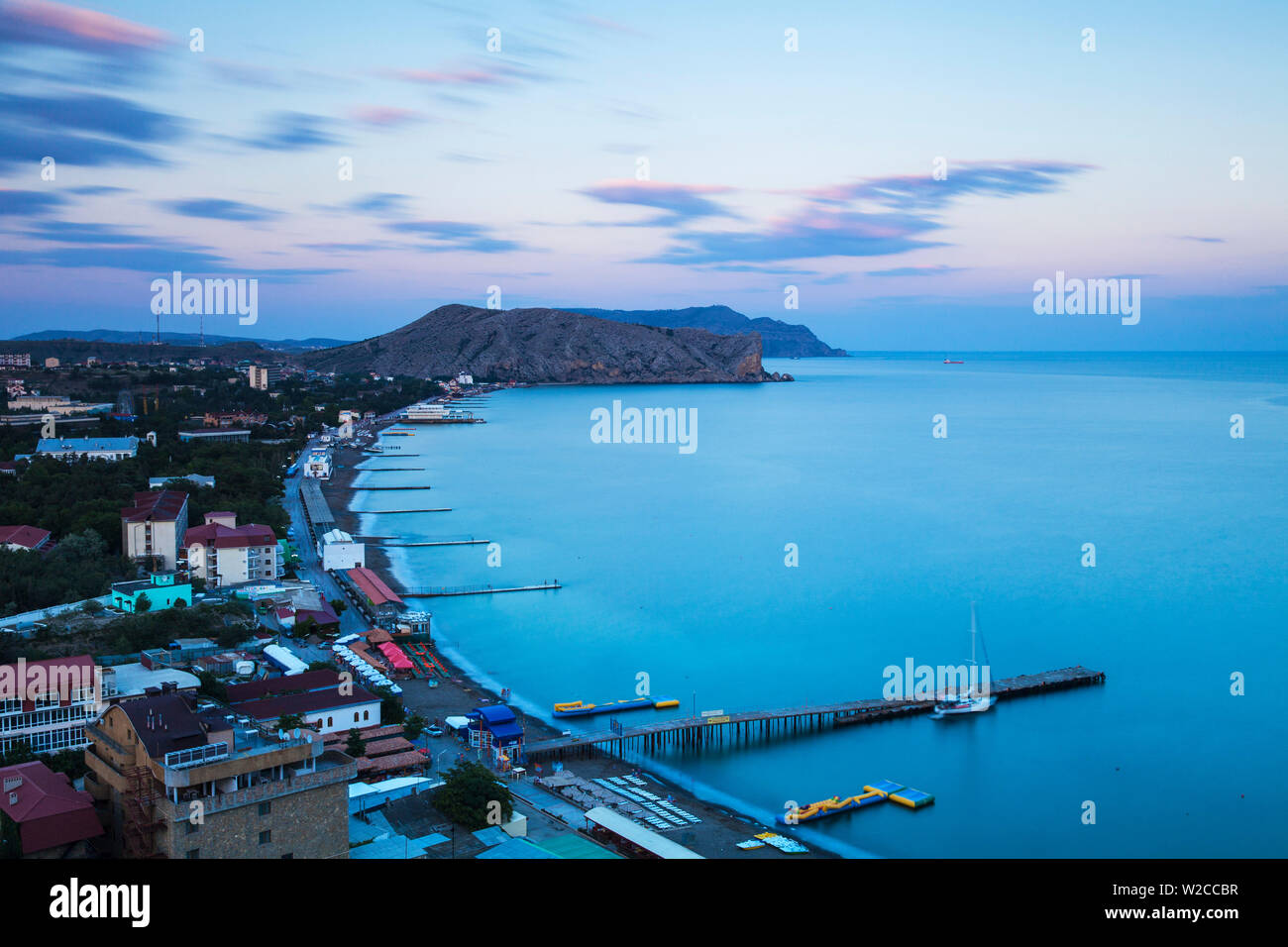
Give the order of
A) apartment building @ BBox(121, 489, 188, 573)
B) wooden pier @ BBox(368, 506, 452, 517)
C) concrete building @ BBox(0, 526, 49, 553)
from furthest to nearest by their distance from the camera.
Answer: wooden pier @ BBox(368, 506, 452, 517), apartment building @ BBox(121, 489, 188, 573), concrete building @ BBox(0, 526, 49, 553)

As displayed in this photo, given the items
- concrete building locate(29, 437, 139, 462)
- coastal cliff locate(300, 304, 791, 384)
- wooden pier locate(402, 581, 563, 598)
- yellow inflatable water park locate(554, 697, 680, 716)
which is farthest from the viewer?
coastal cliff locate(300, 304, 791, 384)

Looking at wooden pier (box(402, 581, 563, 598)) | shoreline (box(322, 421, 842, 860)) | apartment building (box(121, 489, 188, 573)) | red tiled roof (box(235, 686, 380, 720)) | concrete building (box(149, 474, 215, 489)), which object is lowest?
shoreline (box(322, 421, 842, 860))

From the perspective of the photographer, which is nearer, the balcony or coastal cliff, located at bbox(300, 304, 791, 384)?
the balcony

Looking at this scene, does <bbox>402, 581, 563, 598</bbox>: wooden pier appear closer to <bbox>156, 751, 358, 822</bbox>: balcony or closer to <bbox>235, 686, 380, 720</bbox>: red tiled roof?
<bbox>235, 686, 380, 720</bbox>: red tiled roof

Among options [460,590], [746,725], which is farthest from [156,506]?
[746,725]

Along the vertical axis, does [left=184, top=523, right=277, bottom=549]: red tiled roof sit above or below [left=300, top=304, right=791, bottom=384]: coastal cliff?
below

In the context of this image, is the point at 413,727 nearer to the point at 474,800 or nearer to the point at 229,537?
the point at 474,800

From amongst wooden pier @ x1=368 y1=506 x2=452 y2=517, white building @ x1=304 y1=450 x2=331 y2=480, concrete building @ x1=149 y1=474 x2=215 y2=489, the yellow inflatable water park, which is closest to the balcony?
the yellow inflatable water park
